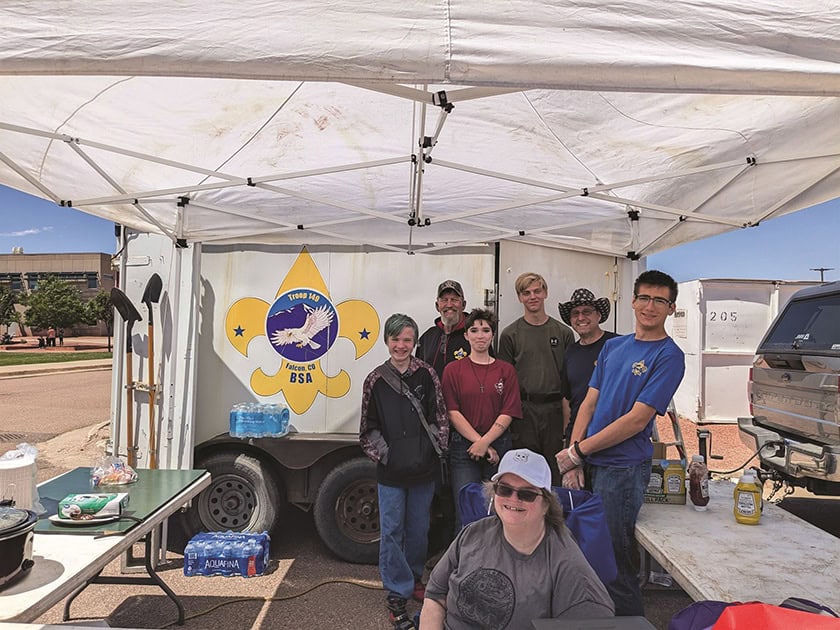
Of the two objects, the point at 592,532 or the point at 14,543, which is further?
the point at 592,532

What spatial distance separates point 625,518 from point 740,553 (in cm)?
55

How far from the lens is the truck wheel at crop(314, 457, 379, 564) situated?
480cm

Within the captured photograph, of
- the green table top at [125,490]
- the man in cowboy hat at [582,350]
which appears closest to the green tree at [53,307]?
the green table top at [125,490]

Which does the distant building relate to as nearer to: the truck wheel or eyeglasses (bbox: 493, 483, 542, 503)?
the truck wheel

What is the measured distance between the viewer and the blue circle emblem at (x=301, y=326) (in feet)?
17.4

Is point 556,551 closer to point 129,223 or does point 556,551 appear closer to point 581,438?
point 581,438

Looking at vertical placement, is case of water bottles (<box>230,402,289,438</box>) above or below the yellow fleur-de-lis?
below

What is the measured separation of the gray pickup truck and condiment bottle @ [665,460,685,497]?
7.42ft

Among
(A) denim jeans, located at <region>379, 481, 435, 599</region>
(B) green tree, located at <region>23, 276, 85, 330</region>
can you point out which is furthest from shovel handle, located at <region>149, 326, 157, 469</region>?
(B) green tree, located at <region>23, 276, 85, 330</region>

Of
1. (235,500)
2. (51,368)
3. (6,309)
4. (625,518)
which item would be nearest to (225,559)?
(235,500)

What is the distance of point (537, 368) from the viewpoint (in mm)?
4598

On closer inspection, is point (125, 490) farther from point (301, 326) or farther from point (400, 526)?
point (301, 326)

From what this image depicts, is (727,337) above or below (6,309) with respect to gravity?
below

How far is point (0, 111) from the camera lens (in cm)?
300
